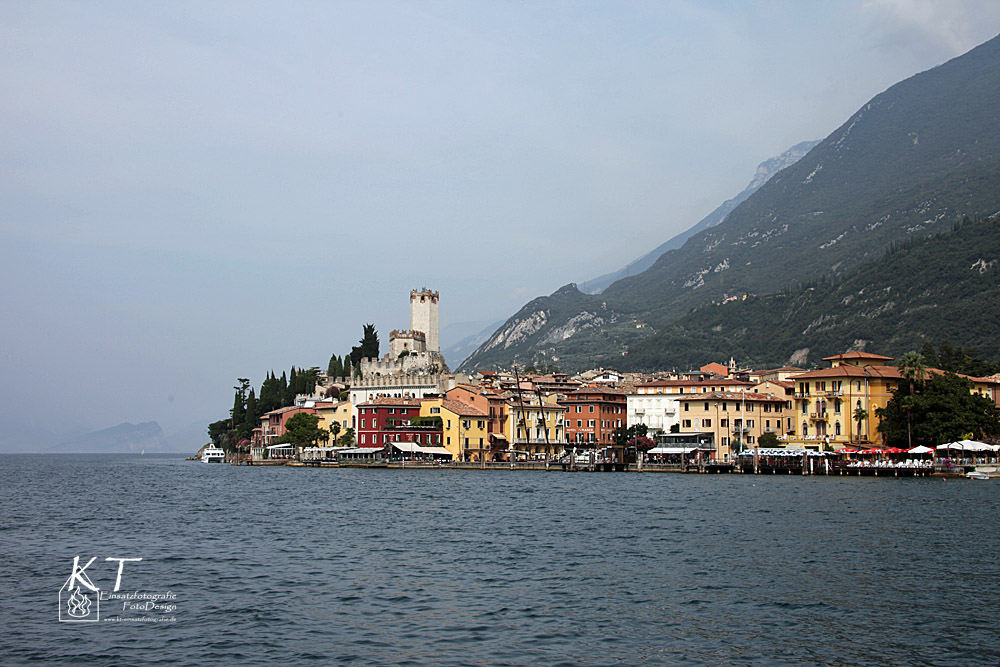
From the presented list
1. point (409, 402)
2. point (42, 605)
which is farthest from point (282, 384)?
point (42, 605)

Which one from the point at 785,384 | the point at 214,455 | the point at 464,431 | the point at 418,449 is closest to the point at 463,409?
the point at 464,431

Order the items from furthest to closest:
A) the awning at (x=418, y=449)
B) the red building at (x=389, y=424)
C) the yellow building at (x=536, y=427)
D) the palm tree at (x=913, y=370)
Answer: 1. the yellow building at (x=536, y=427)
2. the red building at (x=389, y=424)
3. the awning at (x=418, y=449)
4. the palm tree at (x=913, y=370)

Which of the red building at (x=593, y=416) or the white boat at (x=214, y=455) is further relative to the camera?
the white boat at (x=214, y=455)

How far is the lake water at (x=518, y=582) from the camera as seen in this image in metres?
21.6

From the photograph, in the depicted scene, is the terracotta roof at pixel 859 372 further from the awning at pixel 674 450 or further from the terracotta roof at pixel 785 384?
the awning at pixel 674 450

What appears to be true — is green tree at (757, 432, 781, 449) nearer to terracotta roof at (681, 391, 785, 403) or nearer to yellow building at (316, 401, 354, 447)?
terracotta roof at (681, 391, 785, 403)

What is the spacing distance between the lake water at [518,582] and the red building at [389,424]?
57872 millimetres

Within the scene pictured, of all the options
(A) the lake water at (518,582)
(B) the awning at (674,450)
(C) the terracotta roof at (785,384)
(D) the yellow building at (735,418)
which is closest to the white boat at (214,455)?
(B) the awning at (674,450)

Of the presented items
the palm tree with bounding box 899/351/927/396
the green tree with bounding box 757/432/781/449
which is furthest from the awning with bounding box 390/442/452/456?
the palm tree with bounding box 899/351/927/396

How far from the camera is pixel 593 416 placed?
12050 cm

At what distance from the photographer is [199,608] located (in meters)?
25.3

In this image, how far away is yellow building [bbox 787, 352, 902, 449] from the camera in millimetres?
95688

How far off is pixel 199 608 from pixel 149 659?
4906 mm

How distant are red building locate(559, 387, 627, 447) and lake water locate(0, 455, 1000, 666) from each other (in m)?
62.1
